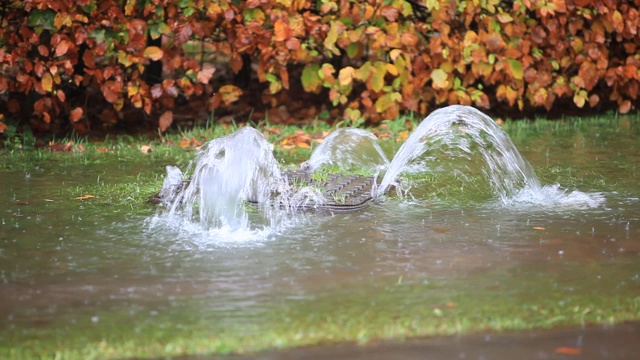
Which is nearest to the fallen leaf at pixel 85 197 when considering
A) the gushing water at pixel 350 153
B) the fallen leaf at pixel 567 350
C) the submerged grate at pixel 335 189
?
the submerged grate at pixel 335 189

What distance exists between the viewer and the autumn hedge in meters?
7.61

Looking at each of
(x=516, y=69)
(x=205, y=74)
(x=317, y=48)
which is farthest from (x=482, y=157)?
(x=205, y=74)

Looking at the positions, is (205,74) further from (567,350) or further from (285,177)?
(567,350)

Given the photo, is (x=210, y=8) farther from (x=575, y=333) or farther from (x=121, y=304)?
(x=575, y=333)

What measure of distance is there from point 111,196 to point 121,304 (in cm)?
226

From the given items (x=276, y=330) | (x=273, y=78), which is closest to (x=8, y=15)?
(x=273, y=78)

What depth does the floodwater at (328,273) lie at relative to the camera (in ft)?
11.2

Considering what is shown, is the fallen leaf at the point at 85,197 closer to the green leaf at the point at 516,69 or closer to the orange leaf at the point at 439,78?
the orange leaf at the point at 439,78

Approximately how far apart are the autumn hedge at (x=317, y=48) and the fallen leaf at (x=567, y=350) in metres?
5.03

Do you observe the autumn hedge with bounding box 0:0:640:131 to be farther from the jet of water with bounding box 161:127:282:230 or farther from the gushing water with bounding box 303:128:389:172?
the jet of water with bounding box 161:127:282:230

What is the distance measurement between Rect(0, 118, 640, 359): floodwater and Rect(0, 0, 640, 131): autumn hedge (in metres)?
1.99

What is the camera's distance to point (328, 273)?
410cm

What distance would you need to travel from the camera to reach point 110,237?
15.6 ft

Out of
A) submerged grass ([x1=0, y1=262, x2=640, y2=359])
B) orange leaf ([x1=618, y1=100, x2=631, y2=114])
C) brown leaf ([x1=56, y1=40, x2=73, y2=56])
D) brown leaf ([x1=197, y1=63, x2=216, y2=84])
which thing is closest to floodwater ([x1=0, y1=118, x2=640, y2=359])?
submerged grass ([x1=0, y1=262, x2=640, y2=359])
